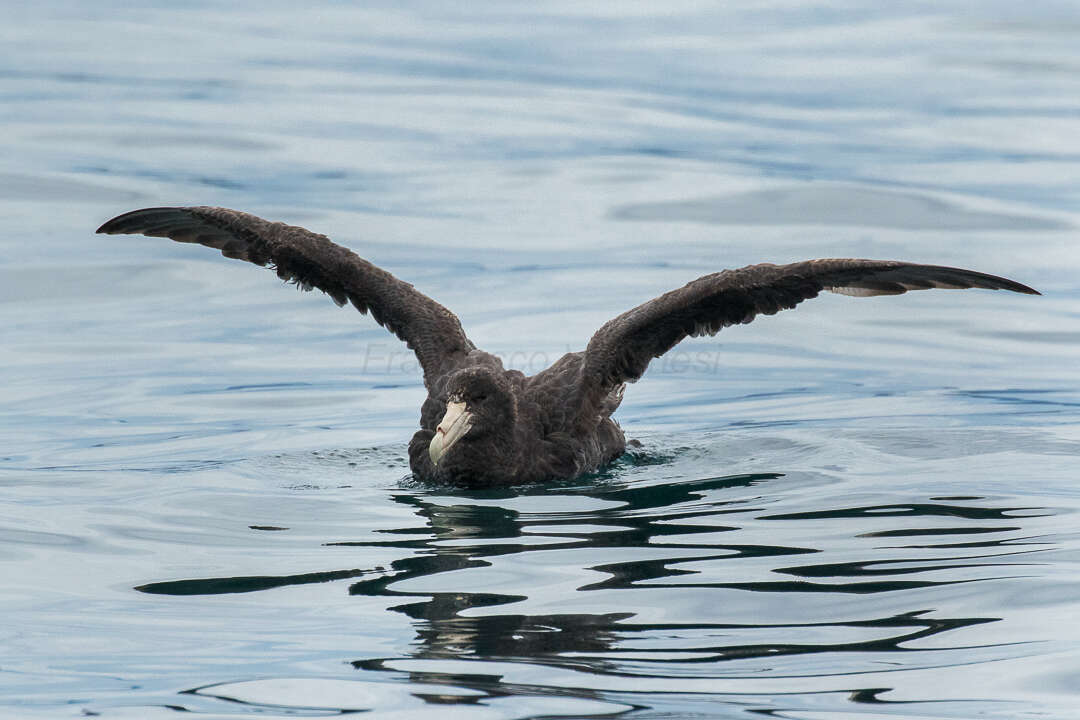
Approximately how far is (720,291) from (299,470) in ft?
10.2

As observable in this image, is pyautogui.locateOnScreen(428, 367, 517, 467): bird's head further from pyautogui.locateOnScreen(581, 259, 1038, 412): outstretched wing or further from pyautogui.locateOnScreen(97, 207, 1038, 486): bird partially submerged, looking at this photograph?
pyautogui.locateOnScreen(581, 259, 1038, 412): outstretched wing

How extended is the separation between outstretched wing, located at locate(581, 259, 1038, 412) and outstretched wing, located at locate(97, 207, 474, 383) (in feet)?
3.76

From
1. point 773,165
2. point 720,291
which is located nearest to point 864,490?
point 720,291

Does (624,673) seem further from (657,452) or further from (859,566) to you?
(657,452)

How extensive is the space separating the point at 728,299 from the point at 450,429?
2.07 meters

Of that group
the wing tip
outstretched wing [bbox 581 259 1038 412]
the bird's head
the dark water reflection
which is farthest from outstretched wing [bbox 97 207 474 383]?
the dark water reflection

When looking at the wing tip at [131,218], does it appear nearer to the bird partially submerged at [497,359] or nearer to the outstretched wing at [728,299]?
the bird partially submerged at [497,359]

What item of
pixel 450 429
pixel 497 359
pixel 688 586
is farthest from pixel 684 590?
pixel 497 359

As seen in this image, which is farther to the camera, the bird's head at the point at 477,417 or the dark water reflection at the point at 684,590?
the bird's head at the point at 477,417

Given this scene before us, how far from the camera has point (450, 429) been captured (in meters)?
11.3

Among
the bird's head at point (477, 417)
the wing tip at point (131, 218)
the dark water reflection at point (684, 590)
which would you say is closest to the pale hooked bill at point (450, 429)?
the bird's head at point (477, 417)

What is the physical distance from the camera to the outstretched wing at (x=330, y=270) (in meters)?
12.9

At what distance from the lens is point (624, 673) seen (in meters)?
7.16

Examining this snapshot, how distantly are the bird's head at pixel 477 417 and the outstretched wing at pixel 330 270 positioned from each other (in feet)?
3.24
